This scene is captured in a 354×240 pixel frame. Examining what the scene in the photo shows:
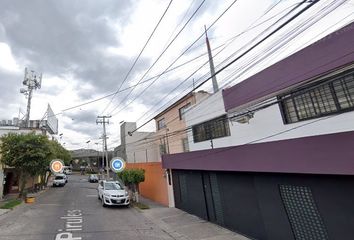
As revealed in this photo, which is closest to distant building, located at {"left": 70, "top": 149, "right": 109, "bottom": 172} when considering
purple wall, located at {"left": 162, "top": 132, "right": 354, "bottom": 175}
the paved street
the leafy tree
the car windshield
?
the car windshield

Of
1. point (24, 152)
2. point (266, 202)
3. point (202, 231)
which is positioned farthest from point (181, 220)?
point (24, 152)

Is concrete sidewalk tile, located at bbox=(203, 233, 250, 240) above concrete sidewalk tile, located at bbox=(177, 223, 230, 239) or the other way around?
the other way around

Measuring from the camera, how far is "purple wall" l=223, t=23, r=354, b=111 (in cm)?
665

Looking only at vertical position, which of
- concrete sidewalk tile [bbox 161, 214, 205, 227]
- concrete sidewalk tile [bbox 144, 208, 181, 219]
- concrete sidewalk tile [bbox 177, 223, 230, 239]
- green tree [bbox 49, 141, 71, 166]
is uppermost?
green tree [bbox 49, 141, 71, 166]

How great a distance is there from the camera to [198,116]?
1617 centimetres

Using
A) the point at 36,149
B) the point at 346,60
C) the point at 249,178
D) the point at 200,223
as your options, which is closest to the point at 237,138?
the point at 249,178

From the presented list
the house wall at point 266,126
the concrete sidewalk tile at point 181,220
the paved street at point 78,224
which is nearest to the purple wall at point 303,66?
the house wall at point 266,126

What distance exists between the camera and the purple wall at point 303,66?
21.8 feet

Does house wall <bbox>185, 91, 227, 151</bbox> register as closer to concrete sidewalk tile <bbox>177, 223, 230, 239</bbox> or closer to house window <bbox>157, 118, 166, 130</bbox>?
concrete sidewalk tile <bbox>177, 223, 230, 239</bbox>

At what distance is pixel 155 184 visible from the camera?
19.7m

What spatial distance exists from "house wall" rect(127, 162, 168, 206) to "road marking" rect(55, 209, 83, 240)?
18.3ft

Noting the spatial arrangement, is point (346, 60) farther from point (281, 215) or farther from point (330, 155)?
point (281, 215)

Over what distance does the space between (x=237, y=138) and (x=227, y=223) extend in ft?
12.6

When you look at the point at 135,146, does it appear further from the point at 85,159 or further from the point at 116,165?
the point at 85,159
